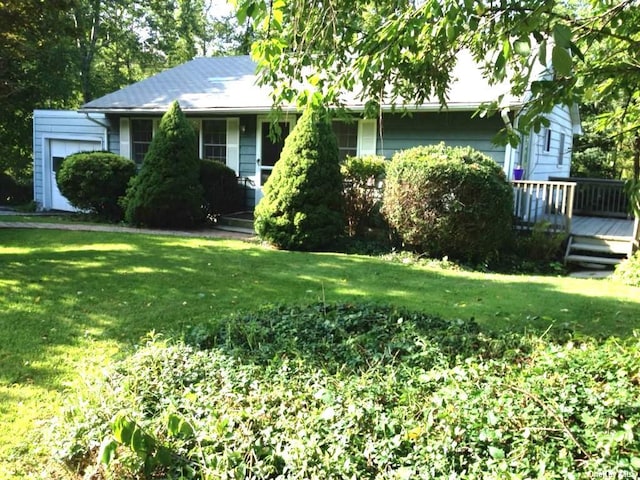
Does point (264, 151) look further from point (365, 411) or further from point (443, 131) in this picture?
point (365, 411)

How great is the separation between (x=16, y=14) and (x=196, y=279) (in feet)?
15.0

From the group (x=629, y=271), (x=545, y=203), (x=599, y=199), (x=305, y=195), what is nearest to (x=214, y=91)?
(x=305, y=195)

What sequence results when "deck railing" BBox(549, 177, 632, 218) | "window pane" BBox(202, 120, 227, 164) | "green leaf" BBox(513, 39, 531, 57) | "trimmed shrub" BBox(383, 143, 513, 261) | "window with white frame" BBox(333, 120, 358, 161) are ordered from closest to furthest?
1. "green leaf" BBox(513, 39, 531, 57)
2. "trimmed shrub" BBox(383, 143, 513, 261)
3. "window with white frame" BBox(333, 120, 358, 161)
4. "window pane" BBox(202, 120, 227, 164)
5. "deck railing" BBox(549, 177, 632, 218)

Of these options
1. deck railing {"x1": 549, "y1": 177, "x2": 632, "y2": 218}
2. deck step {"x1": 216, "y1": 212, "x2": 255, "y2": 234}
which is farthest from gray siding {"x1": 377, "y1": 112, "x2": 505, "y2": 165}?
deck railing {"x1": 549, "y1": 177, "x2": 632, "y2": 218}

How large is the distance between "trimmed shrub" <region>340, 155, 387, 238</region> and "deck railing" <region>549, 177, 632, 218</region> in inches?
261

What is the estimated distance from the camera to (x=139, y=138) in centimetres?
1520

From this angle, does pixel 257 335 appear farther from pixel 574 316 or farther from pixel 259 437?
pixel 574 316

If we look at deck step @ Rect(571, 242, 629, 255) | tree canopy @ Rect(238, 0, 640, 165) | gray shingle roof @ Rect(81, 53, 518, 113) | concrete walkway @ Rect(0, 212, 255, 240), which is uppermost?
gray shingle roof @ Rect(81, 53, 518, 113)

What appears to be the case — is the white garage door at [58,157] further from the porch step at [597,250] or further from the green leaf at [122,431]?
the green leaf at [122,431]

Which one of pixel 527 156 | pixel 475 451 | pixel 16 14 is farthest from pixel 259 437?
pixel 527 156

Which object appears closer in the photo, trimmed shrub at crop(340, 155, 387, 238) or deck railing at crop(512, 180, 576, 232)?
deck railing at crop(512, 180, 576, 232)

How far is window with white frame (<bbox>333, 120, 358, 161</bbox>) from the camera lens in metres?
12.3

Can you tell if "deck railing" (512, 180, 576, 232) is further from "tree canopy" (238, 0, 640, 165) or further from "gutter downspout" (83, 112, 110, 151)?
"gutter downspout" (83, 112, 110, 151)

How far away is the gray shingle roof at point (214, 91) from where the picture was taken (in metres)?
10.9
